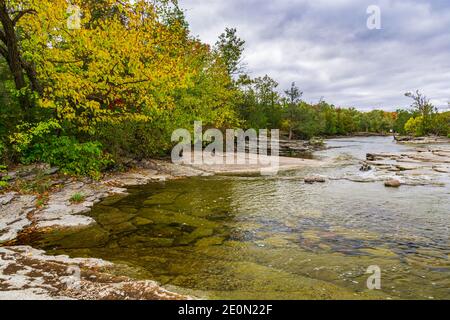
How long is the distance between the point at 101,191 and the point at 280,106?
225ft

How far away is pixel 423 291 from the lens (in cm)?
554

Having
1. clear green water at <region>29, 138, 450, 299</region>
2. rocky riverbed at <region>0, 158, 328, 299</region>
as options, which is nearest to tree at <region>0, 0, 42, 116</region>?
rocky riverbed at <region>0, 158, 328, 299</region>

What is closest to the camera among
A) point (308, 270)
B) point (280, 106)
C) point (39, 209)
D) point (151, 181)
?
point (308, 270)

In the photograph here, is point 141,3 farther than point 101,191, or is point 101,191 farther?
point 101,191

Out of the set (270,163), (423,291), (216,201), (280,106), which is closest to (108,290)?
(423,291)

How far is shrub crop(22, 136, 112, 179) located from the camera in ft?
48.1

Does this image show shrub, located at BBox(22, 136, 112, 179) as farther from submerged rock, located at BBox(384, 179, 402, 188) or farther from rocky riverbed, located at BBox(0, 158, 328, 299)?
submerged rock, located at BBox(384, 179, 402, 188)

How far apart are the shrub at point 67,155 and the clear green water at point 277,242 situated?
3.37 m

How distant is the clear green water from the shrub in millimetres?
3374

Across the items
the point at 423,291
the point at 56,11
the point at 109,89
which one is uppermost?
the point at 56,11

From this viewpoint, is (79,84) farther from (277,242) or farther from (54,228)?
(277,242)

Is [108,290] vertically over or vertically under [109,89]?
under
